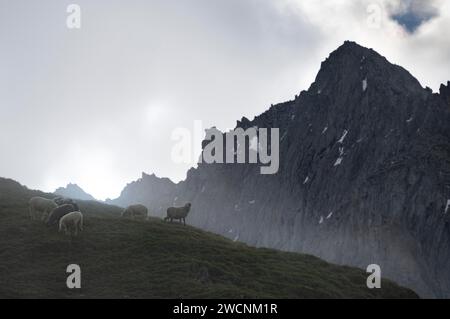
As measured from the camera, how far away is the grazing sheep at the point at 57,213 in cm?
4778

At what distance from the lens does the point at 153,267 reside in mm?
40281

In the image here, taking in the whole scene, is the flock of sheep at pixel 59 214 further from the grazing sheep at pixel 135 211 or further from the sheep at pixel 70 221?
the grazing sheep at pixel 135 211

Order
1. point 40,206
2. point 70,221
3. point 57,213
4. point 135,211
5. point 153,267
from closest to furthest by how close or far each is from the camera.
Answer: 1. point 153,267
2. point 70,221
3. point 57,213
4. point 40,206
5. point 135,211

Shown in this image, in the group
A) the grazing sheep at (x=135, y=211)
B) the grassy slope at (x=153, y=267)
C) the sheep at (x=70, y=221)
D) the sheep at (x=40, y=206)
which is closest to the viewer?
the grassy slope at (x=153, y=267)

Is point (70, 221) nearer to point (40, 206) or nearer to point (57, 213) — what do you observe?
point (57, 213)

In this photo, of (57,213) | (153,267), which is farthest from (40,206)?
(153,267)

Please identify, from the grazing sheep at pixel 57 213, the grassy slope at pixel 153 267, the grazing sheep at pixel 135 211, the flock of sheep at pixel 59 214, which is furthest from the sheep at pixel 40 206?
the grazing sheep at pixel 135 211

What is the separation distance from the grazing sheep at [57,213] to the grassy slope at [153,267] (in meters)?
0.94

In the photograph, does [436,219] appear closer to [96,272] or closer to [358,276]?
[358,276]

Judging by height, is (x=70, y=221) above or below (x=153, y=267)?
above

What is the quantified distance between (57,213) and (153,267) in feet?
43.0
